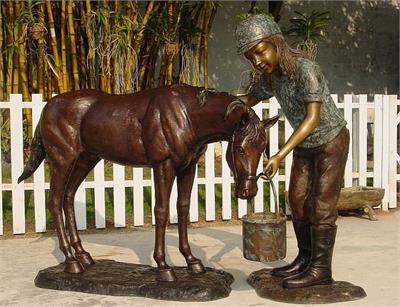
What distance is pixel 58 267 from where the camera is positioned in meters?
4.83

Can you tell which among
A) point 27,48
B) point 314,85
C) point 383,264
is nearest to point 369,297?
point 383,264

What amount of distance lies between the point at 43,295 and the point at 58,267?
0.42 metres

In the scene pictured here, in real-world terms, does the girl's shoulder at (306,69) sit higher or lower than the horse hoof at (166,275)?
higher

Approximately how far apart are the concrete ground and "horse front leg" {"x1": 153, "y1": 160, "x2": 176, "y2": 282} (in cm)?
26

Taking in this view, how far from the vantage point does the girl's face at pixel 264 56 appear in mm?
4082

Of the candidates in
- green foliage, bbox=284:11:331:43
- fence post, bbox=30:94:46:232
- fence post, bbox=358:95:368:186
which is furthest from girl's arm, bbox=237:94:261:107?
green foliage, bbox=284:11:331:43

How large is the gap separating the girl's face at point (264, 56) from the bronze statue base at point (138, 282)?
5.00 ft

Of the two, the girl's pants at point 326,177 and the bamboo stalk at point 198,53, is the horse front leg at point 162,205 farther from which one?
the bamboo stalk at point 198,53

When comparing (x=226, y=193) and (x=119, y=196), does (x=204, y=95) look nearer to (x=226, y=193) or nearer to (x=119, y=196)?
(x=119, y=196)

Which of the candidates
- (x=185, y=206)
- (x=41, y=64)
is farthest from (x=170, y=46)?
(x=185, y=206)

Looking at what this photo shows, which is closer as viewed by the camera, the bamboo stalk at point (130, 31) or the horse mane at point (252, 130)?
the horse mane at point (252, 130)

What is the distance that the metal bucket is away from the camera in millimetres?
4145

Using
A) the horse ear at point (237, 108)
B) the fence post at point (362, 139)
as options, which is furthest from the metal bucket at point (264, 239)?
the fence post at point (362, 139)

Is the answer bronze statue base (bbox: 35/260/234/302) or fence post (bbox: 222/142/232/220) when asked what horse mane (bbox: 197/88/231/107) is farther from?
fence post (bbox: 222/142/232/220)
